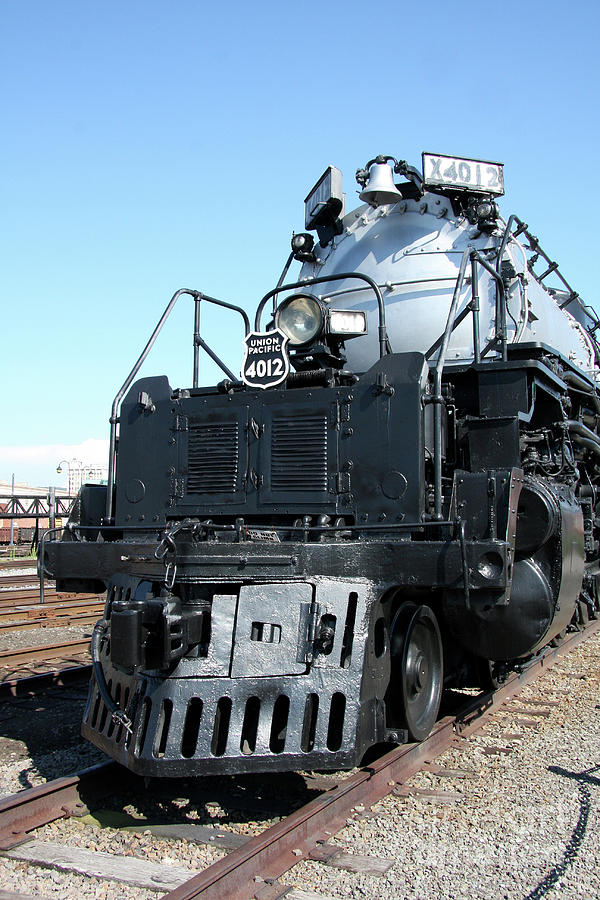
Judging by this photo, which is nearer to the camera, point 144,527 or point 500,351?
point 144,527

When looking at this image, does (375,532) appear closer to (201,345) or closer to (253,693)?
(253,693)

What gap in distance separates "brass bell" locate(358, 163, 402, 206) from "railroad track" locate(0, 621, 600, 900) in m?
4.71

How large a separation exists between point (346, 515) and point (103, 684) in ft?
6.07

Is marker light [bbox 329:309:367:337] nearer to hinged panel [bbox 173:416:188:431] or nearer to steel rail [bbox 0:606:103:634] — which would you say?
hinged panel [bbox 173:416:188:431]

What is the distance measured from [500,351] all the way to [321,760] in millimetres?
3423

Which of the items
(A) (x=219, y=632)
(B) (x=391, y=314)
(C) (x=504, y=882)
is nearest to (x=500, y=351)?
(B) (x=391, y=314)

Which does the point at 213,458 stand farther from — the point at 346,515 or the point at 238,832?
the point at 238,832

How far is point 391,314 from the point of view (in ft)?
23.2

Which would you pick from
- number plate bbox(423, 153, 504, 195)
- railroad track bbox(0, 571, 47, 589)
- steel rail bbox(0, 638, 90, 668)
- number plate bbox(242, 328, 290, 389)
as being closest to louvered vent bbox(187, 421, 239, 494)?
number plate bbox(242, 328, 290, 389)

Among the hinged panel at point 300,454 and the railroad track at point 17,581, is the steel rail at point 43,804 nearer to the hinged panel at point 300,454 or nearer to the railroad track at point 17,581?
the hinged panel at point 300,454

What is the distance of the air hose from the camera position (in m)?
4.33

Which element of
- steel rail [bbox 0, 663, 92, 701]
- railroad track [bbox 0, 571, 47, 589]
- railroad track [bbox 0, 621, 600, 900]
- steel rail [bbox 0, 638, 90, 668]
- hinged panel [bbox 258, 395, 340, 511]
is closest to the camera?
railroad track [bbox 0, 621, 600, 900]

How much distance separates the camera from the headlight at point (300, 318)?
5.93m

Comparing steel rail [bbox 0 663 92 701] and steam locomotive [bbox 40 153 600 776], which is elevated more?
steam locomotive [bbox 40 153 600 776]
